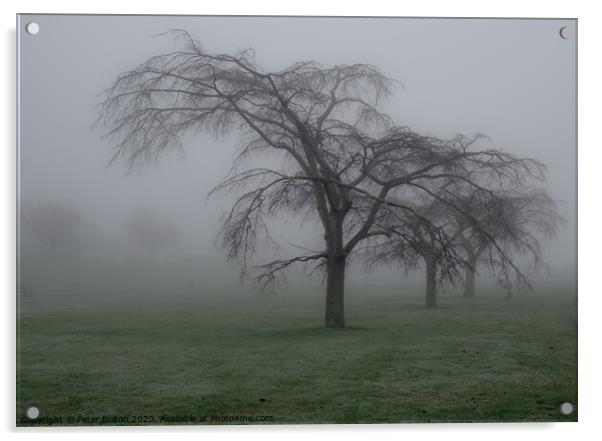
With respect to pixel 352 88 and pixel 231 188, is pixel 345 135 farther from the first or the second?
pixel 231 188

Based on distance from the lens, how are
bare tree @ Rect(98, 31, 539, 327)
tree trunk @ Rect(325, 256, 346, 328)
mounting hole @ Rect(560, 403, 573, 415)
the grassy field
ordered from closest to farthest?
the grassy field → mounting hole @ Rect(560, 403, 573, 415) → bare tree @ Rect(98, 31, 539, 327) → tree trunk @ Rect(325, 256, 346, 328)

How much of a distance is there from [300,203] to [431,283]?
1.48 meters

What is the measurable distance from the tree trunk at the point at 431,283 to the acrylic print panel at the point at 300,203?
0.07 ft

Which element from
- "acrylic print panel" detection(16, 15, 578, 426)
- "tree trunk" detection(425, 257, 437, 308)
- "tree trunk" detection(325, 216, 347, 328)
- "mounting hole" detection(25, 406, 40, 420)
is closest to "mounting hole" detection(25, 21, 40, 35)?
"acrylic print panel" detection(16, 15, 578, 426)

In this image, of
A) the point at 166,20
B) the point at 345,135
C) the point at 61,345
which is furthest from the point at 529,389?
the point at 166,20

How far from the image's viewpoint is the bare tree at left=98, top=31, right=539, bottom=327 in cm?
702

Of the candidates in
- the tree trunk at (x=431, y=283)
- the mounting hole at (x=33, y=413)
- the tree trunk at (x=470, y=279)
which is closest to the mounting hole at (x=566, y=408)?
the tree trunk at (x=470, y=279)

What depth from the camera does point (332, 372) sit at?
22.1ft

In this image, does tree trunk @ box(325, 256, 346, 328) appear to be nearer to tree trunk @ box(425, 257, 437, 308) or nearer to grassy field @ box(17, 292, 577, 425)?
grassy field @ box(17, 292, 577, 425)

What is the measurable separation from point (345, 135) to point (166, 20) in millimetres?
1980

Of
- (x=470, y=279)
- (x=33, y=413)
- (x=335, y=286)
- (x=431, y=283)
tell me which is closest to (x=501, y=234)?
(x=470, y=279)

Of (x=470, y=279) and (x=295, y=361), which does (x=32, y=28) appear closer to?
(x=295, y=361)

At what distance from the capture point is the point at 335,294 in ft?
23.4

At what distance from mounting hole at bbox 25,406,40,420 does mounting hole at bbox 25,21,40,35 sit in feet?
11.0
